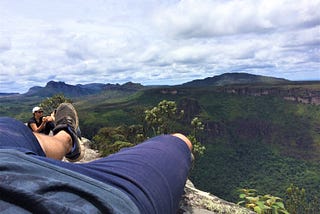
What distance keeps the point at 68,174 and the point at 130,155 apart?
512 millimetres

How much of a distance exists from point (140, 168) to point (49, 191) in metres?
0.54

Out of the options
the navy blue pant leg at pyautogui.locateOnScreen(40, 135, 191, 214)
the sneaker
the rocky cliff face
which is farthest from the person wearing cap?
the navy blue pant leg at pyautogui.locateOnScreen(40, 135, 191, 214)

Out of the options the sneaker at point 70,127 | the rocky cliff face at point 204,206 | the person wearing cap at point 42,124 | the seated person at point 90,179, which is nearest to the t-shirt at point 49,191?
the seated person at point 90,179

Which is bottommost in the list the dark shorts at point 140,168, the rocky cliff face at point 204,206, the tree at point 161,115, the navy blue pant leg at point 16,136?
the rocky cliff face at point 204,206

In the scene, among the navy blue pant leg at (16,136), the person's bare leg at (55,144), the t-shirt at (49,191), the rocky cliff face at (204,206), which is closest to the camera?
the t-shirt at (49,191)

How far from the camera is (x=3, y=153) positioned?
3.29ft

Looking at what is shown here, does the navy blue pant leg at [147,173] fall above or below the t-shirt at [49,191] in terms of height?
below

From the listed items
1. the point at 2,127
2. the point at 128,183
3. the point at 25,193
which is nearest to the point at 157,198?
the point at 128,183

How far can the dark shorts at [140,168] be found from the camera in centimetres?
118

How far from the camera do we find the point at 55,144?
2309 millimetres

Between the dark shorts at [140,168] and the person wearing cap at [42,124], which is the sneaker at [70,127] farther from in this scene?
the dark shorts at [140,168]

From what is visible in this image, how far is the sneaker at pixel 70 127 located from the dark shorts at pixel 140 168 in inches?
43.1

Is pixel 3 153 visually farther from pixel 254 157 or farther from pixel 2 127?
pixel 254 157

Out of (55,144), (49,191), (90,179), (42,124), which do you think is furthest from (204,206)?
(49,191)
